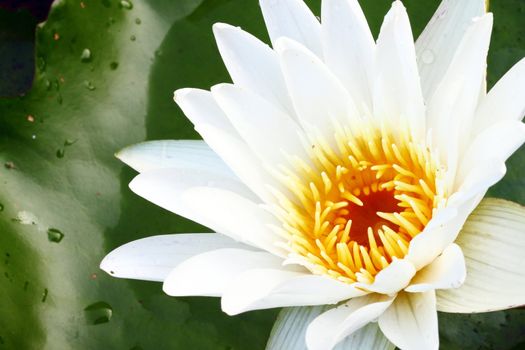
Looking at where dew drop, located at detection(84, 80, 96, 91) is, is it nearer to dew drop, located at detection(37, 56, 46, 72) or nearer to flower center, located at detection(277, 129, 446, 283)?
dew drop, located at detection(37, 56, 46, 72)

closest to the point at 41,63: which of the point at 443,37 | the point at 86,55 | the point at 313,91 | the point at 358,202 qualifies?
the point at 86,55

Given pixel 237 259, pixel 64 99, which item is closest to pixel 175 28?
pixel 64 99

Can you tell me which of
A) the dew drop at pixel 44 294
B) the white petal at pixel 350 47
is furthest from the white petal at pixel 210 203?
the dew drop at pixel 44 294

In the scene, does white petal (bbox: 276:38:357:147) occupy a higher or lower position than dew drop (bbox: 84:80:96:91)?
higher

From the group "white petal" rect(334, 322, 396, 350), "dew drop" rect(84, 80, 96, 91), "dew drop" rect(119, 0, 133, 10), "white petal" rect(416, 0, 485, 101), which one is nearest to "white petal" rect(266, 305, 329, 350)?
"white petal" rect(334, 322, 396, 350)

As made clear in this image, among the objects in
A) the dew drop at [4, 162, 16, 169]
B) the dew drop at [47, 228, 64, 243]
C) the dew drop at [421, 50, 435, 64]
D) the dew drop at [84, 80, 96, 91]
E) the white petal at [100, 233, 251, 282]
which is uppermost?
the dew drop at [421, 50, 435, 64]

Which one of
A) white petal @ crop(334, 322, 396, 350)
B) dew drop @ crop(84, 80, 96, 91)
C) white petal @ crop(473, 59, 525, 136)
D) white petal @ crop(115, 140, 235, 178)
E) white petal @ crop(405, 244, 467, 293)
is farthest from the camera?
dew drop @ crop(84, 80, 96, 91)
